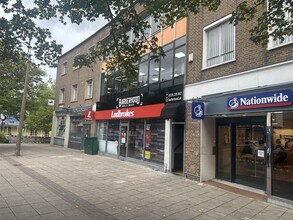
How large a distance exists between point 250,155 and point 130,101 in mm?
7231

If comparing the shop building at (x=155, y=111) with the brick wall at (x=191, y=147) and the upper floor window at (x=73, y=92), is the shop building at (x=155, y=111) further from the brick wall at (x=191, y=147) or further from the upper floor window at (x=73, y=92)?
the upper floor window at (x=73, y=92)

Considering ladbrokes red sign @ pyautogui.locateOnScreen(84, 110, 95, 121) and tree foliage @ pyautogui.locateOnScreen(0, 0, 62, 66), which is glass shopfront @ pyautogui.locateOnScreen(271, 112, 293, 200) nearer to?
tree foliage @ pyautogui.locateOnScreen(0, 0, 62, 66)

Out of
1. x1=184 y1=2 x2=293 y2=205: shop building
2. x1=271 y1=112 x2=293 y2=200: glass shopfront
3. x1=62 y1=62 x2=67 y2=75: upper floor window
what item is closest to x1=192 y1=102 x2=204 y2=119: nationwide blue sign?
x1=184 y1=2 x2=293 y2=205: shop building

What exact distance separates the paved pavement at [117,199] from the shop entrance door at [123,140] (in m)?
4.17

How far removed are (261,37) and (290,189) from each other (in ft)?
13.7

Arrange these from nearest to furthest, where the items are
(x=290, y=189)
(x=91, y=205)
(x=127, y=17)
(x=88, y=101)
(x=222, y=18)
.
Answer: (x=127, y=17) → (x=91, y=205) → (x=290, y=189) → (x=222, y=18) → (x=88, y=101)

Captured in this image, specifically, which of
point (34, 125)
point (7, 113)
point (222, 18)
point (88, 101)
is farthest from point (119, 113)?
point (34, 125)

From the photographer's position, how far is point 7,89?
20656 millimetres

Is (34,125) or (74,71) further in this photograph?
(34,125)

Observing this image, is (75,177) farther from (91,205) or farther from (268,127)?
(268,127)

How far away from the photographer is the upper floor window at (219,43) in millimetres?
9352

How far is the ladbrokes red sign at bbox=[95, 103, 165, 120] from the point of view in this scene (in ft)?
39.4

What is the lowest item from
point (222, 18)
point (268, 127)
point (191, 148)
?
point (191, 148)

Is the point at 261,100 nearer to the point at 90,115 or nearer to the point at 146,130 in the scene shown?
the point at 146,130
